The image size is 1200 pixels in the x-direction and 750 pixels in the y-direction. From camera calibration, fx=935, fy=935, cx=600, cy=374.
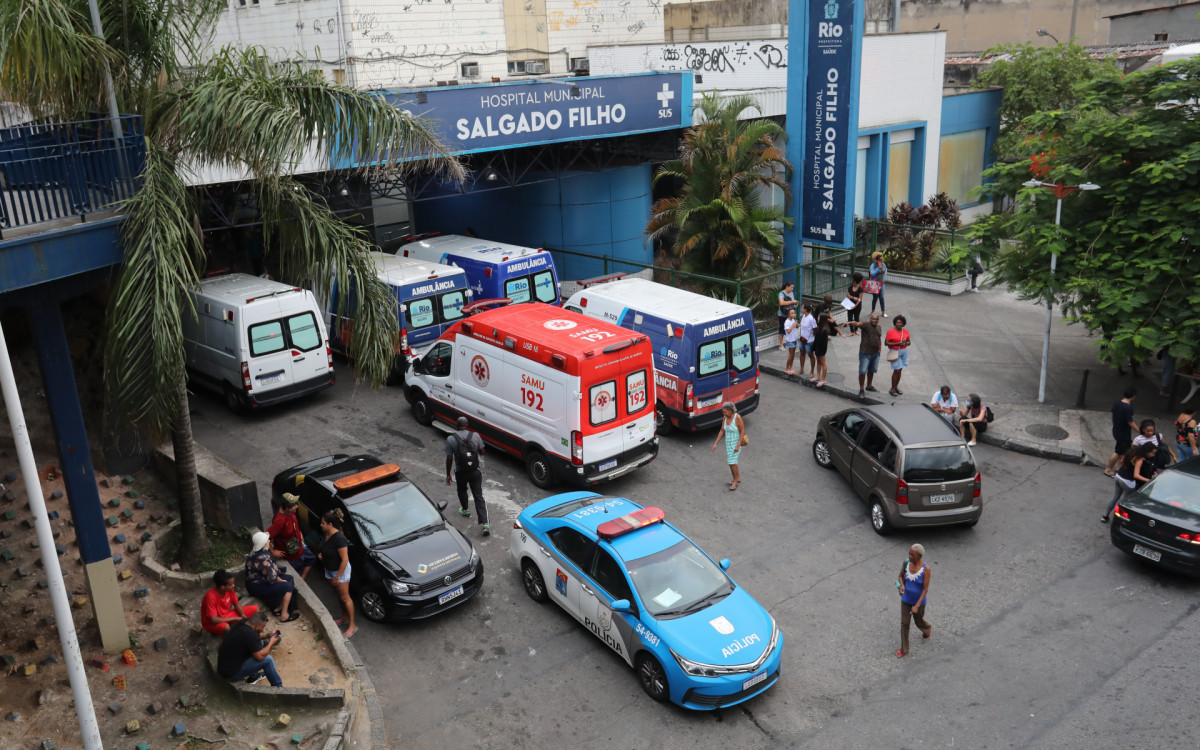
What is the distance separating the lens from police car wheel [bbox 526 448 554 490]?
47.3 ft

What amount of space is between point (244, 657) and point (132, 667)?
162cm

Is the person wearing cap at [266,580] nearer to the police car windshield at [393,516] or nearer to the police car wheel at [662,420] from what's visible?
the police car windshield at [393,516]

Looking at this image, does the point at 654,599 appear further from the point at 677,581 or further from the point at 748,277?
the point at 748,277

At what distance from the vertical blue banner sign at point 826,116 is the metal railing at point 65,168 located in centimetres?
1591

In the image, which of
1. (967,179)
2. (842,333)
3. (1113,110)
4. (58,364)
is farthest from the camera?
(967,179)

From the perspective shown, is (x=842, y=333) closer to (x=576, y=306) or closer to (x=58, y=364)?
(x=576, y=306)

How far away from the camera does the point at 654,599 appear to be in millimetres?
9953

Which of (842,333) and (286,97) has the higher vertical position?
(286,97)

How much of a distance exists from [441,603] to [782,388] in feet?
33.3

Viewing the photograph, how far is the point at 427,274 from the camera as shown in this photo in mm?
18766

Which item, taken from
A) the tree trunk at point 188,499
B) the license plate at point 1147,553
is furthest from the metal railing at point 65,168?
the license plate at point 1147,553

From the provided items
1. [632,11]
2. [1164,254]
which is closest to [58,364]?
[1164,254]

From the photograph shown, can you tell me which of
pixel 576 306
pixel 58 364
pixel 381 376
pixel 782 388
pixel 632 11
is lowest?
pixel 782 388

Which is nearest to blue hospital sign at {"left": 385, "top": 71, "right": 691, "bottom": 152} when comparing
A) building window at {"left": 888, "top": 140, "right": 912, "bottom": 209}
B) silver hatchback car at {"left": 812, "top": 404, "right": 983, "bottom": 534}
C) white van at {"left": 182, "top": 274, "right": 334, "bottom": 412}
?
white van at {"left": 182, "top": 274, "right": 334, "bottom": 412}
